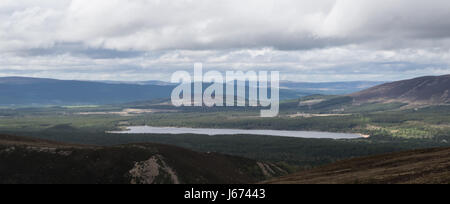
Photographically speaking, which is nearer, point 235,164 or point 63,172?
point 63,172
